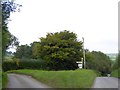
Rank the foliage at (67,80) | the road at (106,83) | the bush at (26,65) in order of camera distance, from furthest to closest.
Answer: the bush at (26,65)
the road at (106,83)
the foliage at (67,80)

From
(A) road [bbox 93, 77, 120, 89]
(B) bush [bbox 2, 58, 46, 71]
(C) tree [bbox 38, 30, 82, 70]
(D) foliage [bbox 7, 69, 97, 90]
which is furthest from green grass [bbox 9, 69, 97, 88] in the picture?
(B) bush [bbox 2, 58, 46, 71]

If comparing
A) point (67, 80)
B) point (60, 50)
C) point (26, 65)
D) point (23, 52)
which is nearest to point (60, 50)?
point (60, 50)

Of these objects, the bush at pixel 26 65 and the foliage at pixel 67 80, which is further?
the bush at pixel 26 65

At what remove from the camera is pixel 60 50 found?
196 feet

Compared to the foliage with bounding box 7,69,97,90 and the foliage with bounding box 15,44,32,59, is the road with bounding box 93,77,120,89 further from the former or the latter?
the foliage with bounding box 15,44,32,59

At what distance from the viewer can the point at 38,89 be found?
22.8 meters

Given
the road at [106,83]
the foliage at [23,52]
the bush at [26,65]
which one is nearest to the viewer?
the road at [106,83]

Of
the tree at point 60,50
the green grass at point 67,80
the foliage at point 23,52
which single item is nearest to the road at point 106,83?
the green grass at point 67,80

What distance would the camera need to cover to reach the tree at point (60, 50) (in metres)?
58.7

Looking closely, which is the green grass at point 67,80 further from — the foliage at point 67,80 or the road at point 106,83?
the road at point 106,83

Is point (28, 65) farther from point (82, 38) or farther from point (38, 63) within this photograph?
point (82, 38)

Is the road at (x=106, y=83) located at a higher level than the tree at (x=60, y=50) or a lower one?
lower

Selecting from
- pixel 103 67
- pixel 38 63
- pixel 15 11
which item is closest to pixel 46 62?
pixel 38 63

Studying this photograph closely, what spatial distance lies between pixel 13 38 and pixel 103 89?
56.9 feet
